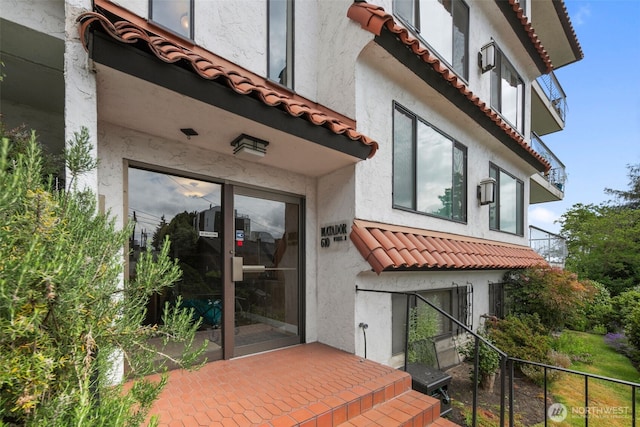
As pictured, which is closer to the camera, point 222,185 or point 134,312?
point 134,312

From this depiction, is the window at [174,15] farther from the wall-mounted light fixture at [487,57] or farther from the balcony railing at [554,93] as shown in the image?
the balcony railing at [554,93]

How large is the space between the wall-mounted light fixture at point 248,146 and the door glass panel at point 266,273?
949 mm

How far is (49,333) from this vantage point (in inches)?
55.5

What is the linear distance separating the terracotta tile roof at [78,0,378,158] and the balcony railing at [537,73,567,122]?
13.4 meters

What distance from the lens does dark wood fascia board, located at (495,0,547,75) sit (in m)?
7.97

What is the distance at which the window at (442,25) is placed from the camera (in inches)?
237

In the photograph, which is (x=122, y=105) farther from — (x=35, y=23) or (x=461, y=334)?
(x=461, y=334)

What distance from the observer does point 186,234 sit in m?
4.25

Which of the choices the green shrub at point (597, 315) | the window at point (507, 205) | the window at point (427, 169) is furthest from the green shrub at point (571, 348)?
the green shrub at point (597, 315)

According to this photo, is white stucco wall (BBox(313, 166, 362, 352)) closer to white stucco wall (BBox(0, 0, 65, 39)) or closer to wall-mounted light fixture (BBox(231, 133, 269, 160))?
wall-mounted light fixture (BBox(231, 133, 269, 160))

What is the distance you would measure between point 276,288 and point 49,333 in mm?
3817

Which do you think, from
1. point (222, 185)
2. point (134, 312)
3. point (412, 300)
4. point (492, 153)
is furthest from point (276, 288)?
point (492, 153)
